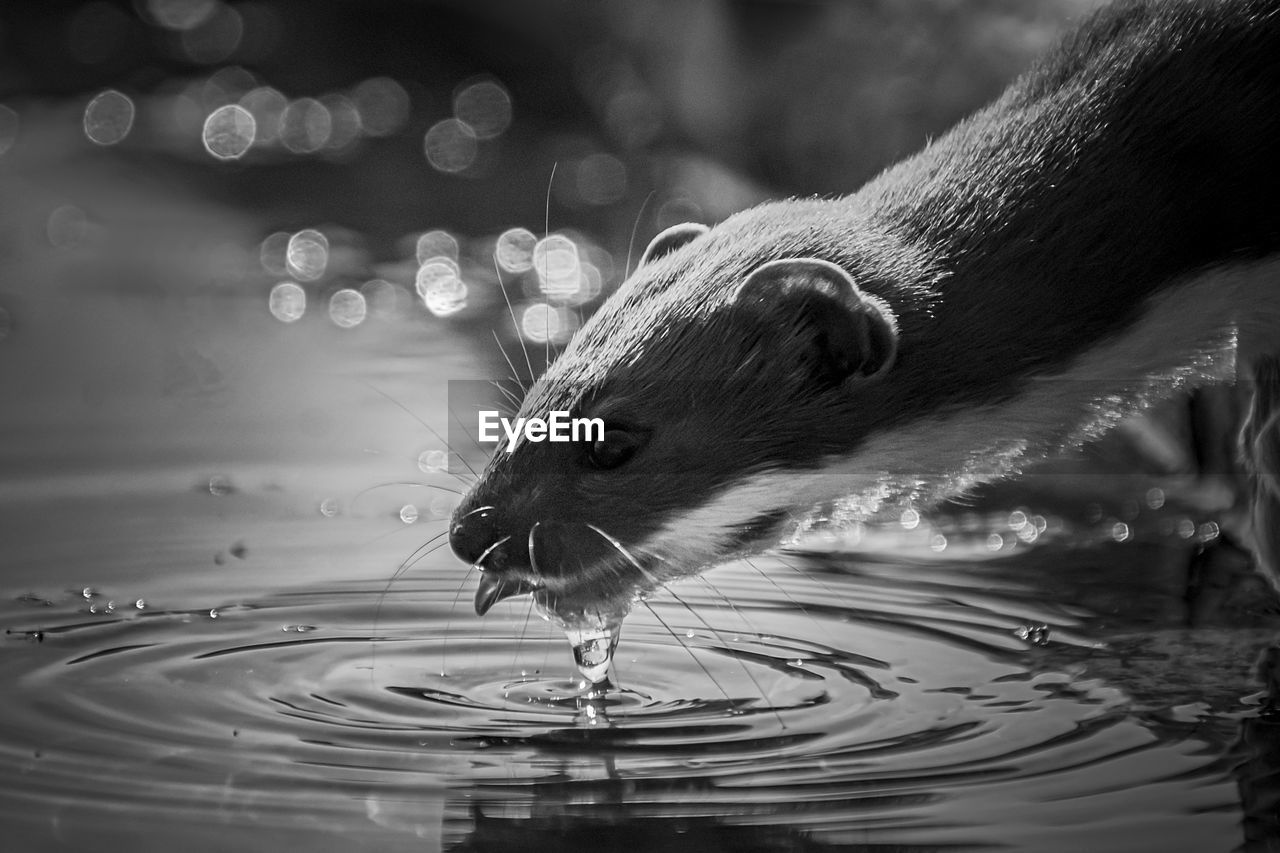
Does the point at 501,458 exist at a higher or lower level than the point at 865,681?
higher

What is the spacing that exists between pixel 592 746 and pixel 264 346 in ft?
11.4

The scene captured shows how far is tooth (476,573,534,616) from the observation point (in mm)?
2461

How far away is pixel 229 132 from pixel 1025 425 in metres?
5.98

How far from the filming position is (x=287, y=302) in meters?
6.19

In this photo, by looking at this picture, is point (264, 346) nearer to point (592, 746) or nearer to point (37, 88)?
point (37, 88)

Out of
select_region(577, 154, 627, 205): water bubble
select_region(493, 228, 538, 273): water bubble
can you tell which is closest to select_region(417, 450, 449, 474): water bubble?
select_region(493, 228, 538, 273): water bubble

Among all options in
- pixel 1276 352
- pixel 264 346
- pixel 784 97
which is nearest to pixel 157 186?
pixel 264 346

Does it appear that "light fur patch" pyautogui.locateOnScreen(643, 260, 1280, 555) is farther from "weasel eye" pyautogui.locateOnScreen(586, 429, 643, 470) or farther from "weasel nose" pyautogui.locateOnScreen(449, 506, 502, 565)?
"weasel nose" pyautogui.locateOnScreen(449, 506, 502, 565)

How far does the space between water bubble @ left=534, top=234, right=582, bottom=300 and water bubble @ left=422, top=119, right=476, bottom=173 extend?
0.66 metres

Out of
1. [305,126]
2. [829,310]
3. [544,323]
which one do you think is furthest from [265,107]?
[829,310]

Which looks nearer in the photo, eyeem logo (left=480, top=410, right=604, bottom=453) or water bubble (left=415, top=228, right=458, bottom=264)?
eyeem logo (left=480, top=410, right=604, bottom=453)

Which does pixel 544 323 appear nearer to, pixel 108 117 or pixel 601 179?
pixel 601 179

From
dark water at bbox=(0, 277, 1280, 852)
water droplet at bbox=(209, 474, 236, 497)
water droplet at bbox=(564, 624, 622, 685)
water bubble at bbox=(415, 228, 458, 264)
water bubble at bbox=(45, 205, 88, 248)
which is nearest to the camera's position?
dark water at bbox=(0, 277, 1280, 852)

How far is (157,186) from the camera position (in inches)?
279
